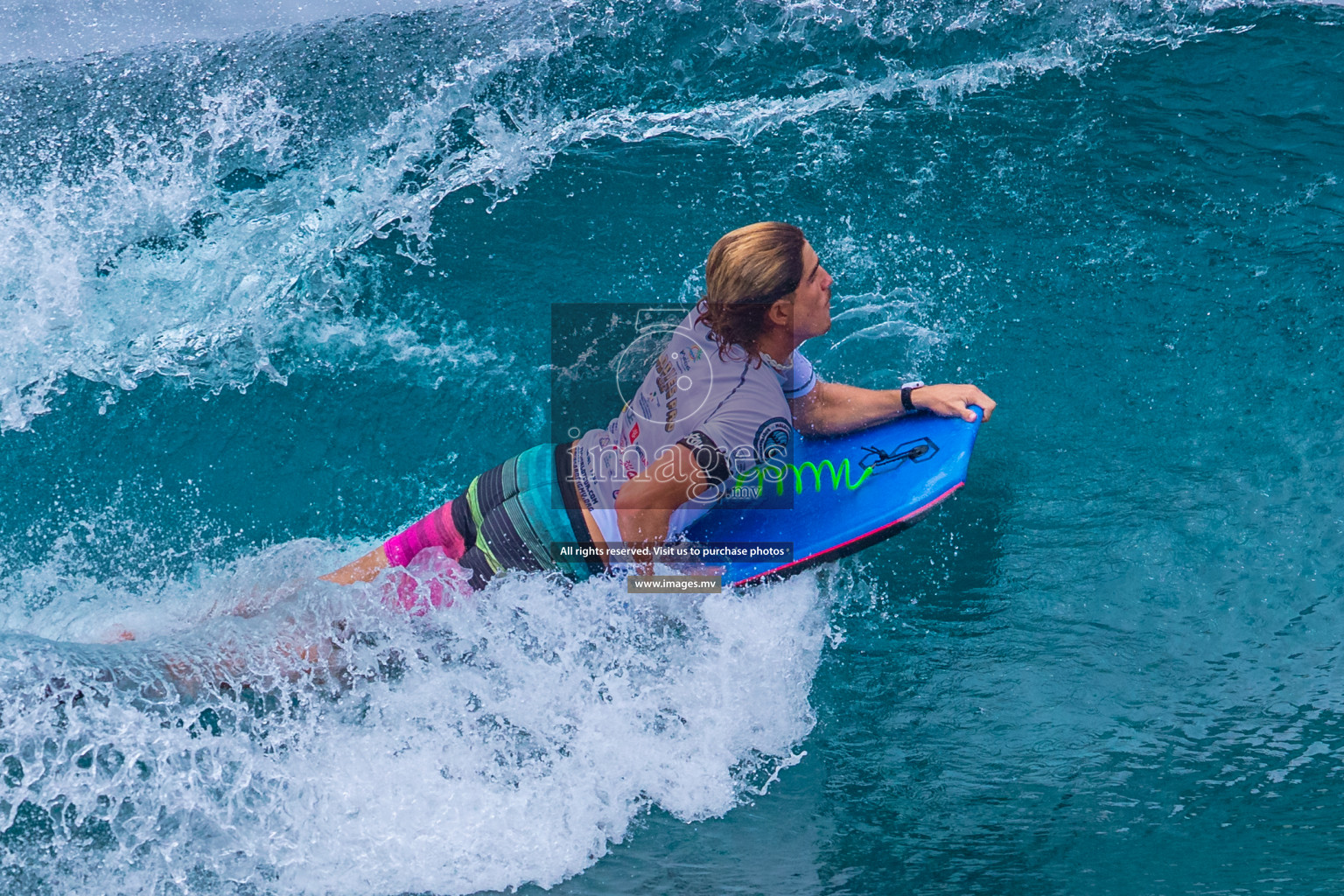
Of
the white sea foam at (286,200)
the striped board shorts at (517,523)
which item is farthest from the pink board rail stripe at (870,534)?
the white sea foam at (286,200)

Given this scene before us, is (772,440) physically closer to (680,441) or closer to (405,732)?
(680,441)

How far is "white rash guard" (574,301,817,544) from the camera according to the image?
97.0 inches

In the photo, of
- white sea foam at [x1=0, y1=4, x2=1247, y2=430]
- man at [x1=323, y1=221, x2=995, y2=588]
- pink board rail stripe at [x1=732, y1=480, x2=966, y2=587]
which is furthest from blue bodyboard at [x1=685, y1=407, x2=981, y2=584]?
white sea foam at [x1=0, y1=4, x2=1247, y2=430]

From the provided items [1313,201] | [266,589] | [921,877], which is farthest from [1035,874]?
[1313,201]

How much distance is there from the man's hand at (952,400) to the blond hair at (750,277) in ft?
2.77

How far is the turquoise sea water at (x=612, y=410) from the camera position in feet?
9.59

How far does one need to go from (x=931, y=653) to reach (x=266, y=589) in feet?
7.25

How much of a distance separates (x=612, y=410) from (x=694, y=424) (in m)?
1.48

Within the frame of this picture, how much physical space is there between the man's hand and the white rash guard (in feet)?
1.97

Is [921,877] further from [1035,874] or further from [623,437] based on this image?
[623,437]

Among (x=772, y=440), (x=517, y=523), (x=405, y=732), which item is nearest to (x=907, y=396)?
(x=772, y=440)

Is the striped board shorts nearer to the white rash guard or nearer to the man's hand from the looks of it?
the white rash guard

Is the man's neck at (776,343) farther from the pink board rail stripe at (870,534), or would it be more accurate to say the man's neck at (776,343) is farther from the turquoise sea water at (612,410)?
the turquoise sea water at (612,410)

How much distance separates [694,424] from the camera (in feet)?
8.05
